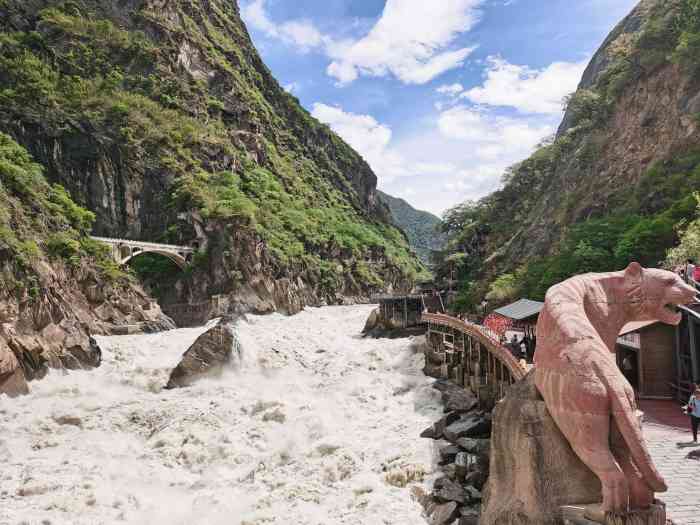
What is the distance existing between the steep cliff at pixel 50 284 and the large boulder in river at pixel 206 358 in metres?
5.19

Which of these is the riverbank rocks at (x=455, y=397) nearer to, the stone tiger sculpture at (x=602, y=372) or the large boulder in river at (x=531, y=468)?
the large boulder in river at (x=531, y=468)

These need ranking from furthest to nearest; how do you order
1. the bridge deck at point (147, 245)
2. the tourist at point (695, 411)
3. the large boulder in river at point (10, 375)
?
the bridge deck at point (147, 245), the large boulder in river at point (10, 375), the tourist at point (695, 411)

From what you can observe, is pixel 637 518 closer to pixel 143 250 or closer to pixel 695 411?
pixel 695 411

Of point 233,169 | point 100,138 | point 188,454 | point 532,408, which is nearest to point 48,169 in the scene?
point 100,138

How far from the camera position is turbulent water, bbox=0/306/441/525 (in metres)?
13.4

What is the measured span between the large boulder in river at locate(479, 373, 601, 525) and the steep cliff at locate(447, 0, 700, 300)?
21421mm

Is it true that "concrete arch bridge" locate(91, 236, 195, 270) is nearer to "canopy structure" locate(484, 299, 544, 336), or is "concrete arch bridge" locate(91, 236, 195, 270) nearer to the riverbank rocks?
the riverbank rocks

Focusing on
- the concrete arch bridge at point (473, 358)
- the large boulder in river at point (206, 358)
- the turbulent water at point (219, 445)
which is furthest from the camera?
the large boulder in river at point (206, 358)

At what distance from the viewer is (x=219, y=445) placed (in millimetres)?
17047

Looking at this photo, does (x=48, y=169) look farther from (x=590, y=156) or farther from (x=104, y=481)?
(x=590, y=156)

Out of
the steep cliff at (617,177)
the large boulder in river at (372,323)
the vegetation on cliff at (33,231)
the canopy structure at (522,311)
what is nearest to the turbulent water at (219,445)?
the canopy structure at (522,311)

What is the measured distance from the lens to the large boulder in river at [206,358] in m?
22.8

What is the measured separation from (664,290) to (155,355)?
2585 cm

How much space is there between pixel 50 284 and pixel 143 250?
18944 millimetres
